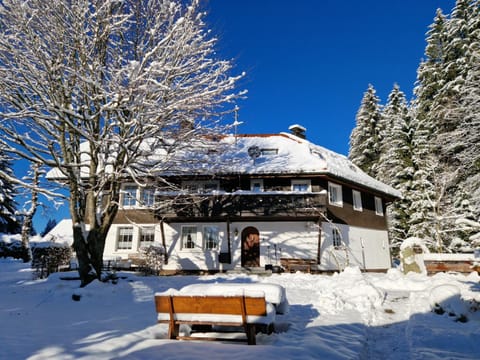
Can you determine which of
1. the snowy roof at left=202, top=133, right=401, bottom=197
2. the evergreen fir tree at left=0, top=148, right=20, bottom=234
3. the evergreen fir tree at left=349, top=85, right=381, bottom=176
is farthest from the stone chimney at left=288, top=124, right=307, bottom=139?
the evergreen fir tree at left=0, top=148, right=20, bottom=234

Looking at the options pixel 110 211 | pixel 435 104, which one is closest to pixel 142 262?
pixel 110 211

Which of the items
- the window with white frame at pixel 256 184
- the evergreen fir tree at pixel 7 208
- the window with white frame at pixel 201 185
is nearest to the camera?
the window with white frame at pixel 256 184

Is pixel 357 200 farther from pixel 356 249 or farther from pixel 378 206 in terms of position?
pixel 356 249

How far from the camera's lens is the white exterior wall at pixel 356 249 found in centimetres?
1939

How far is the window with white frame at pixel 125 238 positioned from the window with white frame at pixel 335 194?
13078mm

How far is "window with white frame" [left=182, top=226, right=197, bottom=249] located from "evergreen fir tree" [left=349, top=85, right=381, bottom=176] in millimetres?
21782

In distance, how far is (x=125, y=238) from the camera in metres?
20.6

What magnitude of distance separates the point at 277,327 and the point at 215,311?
1.83 metres

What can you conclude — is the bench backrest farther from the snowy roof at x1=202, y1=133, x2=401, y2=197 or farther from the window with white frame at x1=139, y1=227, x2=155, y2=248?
the window with white frame at x1=139, y1=227, x2=155, y2=248

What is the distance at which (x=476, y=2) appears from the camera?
22.5 meters

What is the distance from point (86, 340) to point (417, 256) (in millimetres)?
15613

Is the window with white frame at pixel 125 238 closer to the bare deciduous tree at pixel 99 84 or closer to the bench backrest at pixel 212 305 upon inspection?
the bare deciduous tree at pixel 99 84

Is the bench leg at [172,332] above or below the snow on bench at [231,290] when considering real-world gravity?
below

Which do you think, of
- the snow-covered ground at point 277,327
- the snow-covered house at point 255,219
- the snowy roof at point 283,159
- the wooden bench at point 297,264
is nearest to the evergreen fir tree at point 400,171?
the snowy roof at point 283,159
